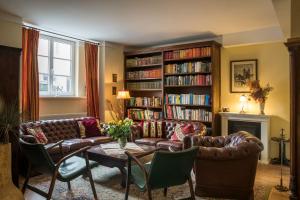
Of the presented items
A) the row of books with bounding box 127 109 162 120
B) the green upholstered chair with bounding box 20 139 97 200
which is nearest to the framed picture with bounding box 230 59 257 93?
the row of books with bounding box 127 109 162 120

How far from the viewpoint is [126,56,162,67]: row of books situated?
5964 mm

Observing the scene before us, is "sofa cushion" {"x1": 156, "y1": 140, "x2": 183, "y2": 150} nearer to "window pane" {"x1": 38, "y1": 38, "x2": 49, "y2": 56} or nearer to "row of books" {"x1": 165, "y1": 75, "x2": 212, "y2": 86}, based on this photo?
"row of books" {"x1": 165, "y1": 75, "x2": 212, "y2": 86}

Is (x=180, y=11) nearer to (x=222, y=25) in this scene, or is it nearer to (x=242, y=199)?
(x=222, y=25)

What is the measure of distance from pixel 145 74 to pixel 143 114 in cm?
106

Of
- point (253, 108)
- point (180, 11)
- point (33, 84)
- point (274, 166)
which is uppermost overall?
point (180, 11)

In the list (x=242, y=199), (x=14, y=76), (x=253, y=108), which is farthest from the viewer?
(x=253, y=108)

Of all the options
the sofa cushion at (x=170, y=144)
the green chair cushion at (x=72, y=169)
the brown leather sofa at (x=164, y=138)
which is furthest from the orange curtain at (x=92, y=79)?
the green chair cushion at (x=72, y=169)

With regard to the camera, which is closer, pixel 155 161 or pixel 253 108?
pixel 155 161

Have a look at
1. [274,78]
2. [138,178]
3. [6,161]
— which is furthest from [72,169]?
[274,78]

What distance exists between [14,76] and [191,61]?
3.72 m

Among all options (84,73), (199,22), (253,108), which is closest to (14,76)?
(84,73)

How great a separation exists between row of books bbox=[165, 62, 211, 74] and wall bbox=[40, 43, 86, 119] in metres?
2.10

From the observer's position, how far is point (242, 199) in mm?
3014

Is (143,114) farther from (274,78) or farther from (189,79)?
(274,78)
